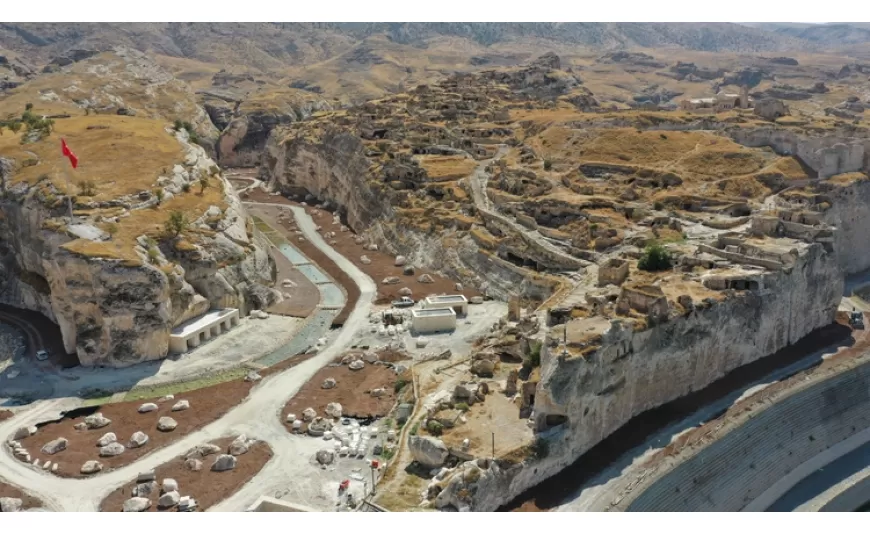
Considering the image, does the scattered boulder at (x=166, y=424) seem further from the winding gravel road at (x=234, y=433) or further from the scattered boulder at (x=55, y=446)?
the scattered boulder at (x=55, y=446)

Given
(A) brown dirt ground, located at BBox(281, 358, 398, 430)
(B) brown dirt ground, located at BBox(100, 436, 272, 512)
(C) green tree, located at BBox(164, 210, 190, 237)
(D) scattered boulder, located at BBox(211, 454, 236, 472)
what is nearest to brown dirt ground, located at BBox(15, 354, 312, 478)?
(B) brown dirt ground, located at BBox(100, 436, 272, 512)

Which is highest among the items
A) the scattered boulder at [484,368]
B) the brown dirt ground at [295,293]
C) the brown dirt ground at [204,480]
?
the scattered boulder at [484,368]

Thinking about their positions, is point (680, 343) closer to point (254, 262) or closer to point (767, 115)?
point (254, 262)

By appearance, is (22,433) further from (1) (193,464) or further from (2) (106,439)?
(1) (193,464)

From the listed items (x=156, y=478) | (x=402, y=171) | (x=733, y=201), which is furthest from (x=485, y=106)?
(x=156, y=478)

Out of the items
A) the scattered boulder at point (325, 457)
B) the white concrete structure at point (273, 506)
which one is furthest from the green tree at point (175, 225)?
the white concrete structure at point (273, 506)

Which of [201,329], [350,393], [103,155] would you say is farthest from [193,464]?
[103,155]
